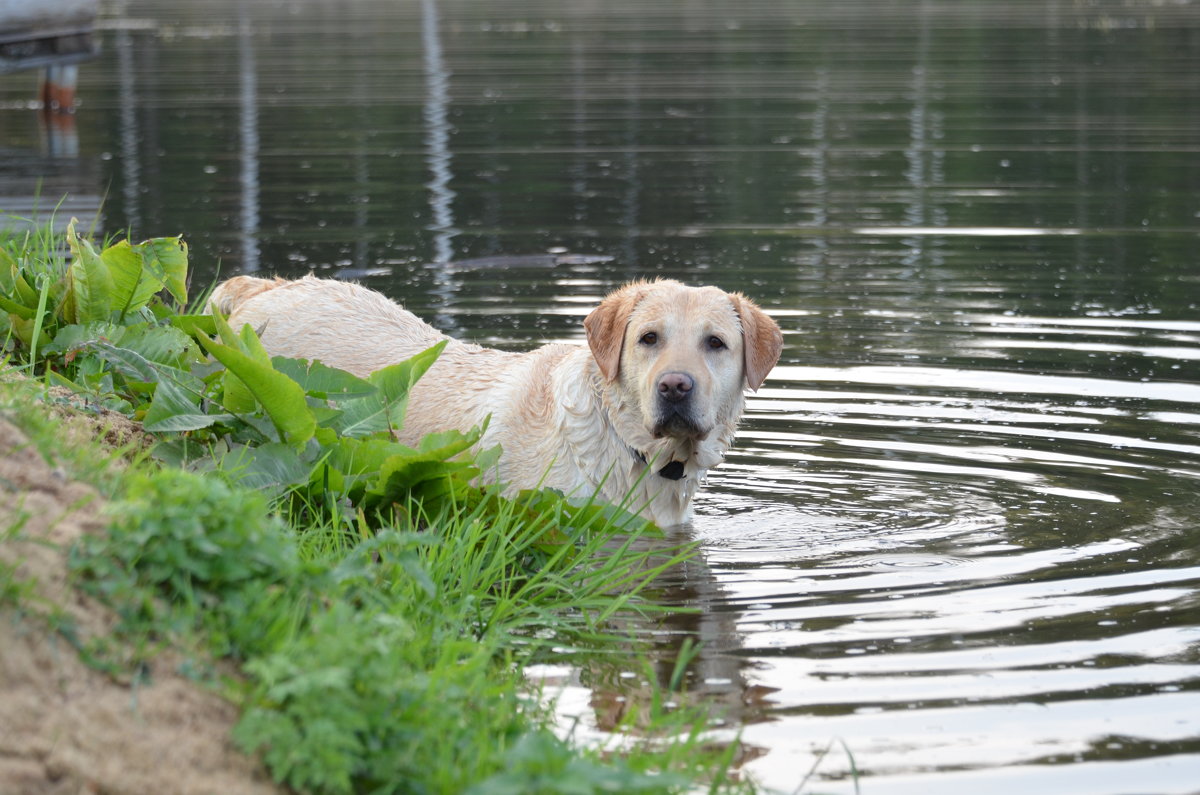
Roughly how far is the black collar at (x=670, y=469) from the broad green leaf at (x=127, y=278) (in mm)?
2578

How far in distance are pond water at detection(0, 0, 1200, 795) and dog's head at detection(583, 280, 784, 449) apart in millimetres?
696

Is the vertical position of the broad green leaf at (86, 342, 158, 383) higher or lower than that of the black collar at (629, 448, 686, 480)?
higher

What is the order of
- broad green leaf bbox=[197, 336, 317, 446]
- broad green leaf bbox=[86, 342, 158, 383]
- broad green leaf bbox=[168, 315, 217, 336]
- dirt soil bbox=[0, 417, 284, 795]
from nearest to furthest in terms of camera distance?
dirt soil bbox=[0, 417, 284, 795] → broad green leaf bbox=[197, 336, 317, 446] → broad green leaf bbox=[86, 342, 158, 383] → broad green leaf bbox=[168, 315, 217, 336]

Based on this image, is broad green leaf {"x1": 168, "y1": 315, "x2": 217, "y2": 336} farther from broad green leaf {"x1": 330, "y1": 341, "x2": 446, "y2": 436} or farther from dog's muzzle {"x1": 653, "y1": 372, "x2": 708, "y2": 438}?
dog's muzzle {"x1": 653, "y1": 372, "x2": 708, "y2": 438}

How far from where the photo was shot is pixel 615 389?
7.14m

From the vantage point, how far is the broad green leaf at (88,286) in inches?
285

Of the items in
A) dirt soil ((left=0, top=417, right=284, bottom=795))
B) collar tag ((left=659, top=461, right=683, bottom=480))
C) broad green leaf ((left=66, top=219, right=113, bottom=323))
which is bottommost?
collar tag ((left=659, top=461, right=683, bottom=480))

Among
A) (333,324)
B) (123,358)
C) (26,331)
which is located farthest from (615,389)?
(26,331)

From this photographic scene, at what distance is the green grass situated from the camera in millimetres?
4047

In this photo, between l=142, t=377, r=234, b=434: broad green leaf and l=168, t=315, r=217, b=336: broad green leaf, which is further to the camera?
l=168, t=315, r=217, b=336: broad green leaf

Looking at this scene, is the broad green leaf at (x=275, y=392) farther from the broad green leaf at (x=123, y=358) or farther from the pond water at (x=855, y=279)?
the pond water at (x=855, y=279)

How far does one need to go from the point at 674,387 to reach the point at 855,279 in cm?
695

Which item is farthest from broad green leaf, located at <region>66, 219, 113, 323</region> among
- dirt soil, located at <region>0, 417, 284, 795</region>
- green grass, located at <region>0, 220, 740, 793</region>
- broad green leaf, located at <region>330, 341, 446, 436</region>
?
dirt soil, located at <region>0, 417, 284, 795</region>

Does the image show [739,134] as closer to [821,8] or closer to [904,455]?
[904,455]
